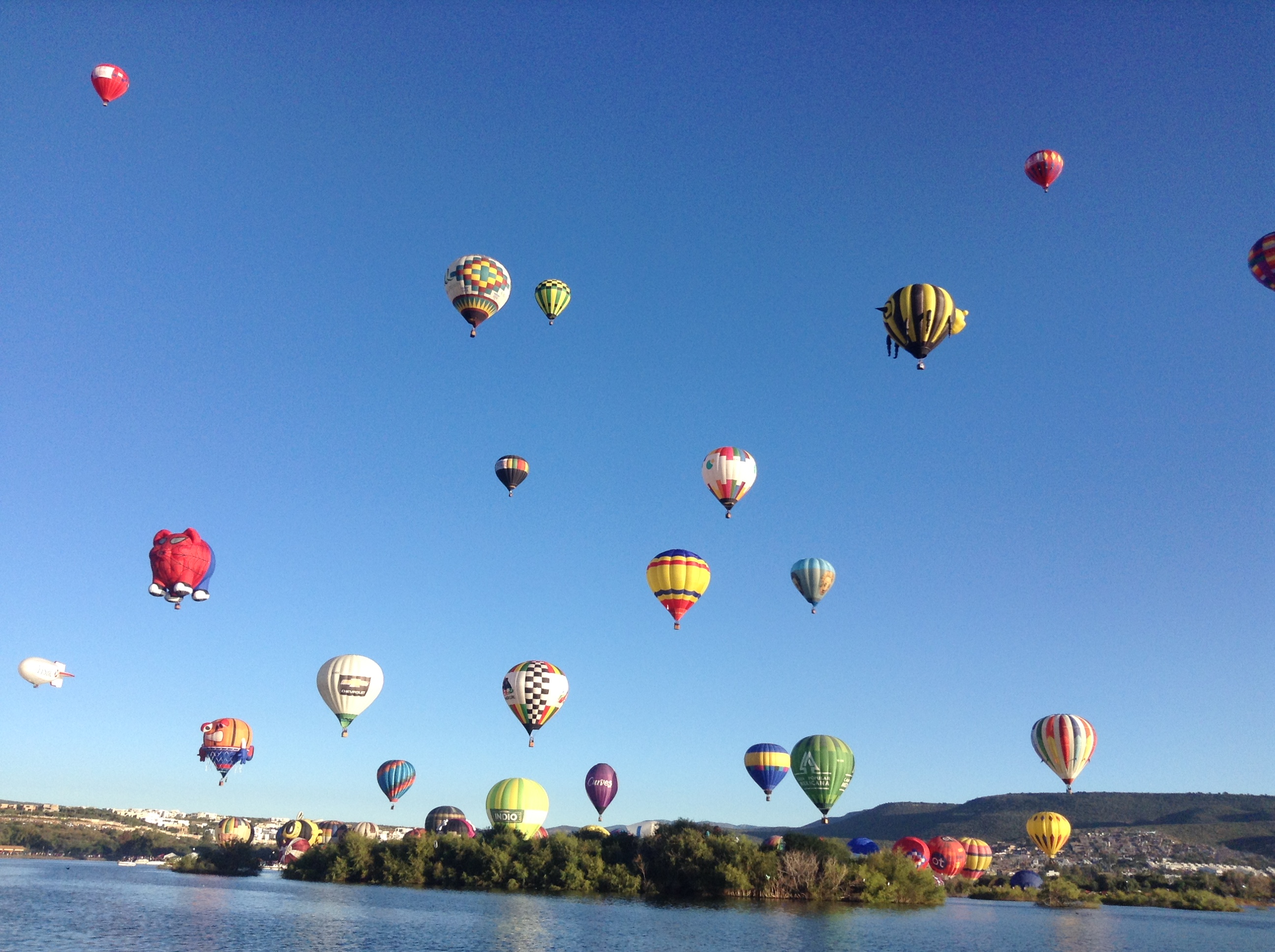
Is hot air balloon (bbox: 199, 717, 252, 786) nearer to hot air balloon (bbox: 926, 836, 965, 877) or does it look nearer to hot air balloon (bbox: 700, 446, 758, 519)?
hot air balloon (bbox: 700, 446, 758, 519)

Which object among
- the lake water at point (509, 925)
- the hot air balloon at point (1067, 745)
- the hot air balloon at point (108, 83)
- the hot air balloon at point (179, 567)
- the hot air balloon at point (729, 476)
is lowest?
the lake water at point (509, 925)

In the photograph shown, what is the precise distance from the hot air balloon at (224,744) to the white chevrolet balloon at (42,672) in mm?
16657

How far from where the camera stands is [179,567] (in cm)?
4325

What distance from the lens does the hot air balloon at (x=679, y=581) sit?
54.6m

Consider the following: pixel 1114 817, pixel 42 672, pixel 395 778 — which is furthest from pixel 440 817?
pixel 1114 817

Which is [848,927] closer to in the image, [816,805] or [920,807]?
[816,805]

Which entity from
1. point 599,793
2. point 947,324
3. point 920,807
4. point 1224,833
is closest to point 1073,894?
point 599,793

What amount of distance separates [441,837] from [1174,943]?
45388 millimetres

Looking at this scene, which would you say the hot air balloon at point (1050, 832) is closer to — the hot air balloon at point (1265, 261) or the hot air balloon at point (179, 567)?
the hot air balloon at point (1265, 261)

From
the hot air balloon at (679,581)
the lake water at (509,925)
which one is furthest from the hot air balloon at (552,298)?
the lake water at (509,925)

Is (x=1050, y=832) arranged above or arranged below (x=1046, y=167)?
below

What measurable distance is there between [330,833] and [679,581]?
67.5 m

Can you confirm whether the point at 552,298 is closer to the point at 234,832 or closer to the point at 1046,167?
the point at 1046,167

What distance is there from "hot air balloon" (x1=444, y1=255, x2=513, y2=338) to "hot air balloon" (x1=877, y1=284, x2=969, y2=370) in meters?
19.9
